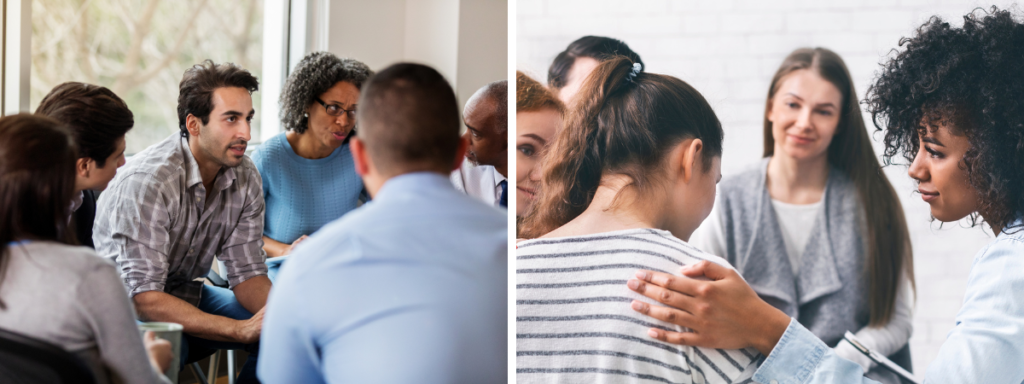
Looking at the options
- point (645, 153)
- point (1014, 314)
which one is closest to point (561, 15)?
point (645, 153)

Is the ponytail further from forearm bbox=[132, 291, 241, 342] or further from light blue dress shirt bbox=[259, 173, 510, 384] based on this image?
forearm bbox=[132, 291, 241, 342]

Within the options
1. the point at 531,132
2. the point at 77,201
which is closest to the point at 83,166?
the point at 77,201

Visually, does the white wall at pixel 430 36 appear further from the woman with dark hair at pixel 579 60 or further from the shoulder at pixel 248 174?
the shoulder at pixel 248 174

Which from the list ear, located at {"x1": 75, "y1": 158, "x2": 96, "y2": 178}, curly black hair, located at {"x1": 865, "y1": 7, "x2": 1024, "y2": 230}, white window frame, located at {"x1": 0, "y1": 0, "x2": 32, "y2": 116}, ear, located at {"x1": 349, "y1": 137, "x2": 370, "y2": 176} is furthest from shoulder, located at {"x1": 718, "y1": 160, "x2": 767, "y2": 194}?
white window frame, located at {"x1": 0, "y1": 0, "x2": 32, "y2": 116}

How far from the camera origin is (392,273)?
4.28 feet

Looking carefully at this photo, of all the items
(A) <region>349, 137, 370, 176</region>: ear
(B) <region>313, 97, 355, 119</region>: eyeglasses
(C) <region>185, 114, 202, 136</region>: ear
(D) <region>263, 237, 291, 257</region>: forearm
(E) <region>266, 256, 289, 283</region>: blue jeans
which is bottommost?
(E) <region>266, 256, 289, 283</region>: blue jeans

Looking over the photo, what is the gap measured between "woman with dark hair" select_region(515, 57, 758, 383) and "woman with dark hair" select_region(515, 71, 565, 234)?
0.02 meters

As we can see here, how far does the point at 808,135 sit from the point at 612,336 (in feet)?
2.19

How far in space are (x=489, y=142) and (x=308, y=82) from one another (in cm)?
44

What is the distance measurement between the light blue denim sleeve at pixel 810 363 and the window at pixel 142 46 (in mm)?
1329

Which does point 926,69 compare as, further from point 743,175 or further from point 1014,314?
point 1014,314

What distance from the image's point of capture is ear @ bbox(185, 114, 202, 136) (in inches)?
57.8

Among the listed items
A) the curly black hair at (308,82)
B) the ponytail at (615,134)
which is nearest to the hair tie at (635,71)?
the ponytail at (615,134)

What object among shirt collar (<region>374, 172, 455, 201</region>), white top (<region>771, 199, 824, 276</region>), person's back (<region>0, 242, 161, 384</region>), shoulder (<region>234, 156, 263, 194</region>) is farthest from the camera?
white top (<region>771, 199, 824, 276</region>)
